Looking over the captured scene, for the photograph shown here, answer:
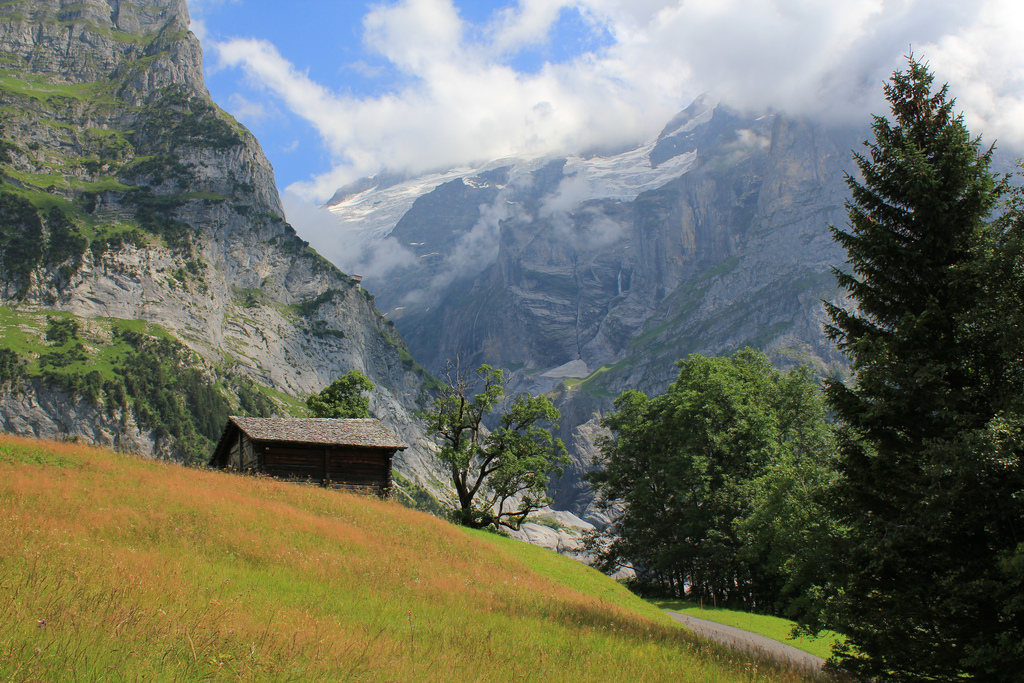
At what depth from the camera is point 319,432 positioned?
33594 mm

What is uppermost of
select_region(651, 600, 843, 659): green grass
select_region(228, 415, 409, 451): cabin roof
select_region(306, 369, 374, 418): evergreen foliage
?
select_region(306, 369, 374, 418): evergreen foliage

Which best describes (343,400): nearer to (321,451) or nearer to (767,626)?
(321,451)

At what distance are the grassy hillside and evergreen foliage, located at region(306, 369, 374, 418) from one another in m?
37.4

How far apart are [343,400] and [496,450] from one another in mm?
27581

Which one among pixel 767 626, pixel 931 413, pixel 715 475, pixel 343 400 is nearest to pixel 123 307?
pixel 343 400

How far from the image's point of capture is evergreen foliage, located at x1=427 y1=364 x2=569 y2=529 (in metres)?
35.4

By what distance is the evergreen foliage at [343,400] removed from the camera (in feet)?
185

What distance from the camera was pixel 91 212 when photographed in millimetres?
173750

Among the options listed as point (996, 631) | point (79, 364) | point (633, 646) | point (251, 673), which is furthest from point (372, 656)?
point (79, 364)

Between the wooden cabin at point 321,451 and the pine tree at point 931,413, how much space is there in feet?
81.3

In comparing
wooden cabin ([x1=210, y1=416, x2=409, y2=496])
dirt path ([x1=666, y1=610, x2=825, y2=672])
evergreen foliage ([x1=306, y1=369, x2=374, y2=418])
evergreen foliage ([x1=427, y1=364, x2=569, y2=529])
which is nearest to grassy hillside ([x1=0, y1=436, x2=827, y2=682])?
dirt path ([x1=666, y1=610, x2=825, y2=672])

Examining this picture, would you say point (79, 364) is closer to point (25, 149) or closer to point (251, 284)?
point (251, 284)

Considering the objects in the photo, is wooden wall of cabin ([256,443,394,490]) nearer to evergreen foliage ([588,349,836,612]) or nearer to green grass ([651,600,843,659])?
evergreen foliage ([588,349,836,612])

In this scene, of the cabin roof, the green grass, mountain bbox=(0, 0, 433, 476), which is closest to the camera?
the green grass
